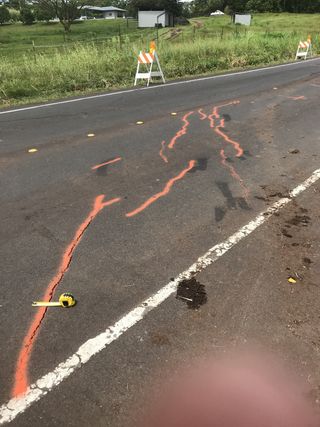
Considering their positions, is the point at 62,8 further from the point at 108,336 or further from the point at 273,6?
the point at 108,336

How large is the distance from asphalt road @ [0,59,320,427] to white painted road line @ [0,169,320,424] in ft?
0.16

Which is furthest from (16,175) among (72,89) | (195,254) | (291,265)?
(72,89)

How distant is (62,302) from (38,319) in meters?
0.22

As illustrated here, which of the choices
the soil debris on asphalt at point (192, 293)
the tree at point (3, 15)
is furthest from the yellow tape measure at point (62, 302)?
the tree at point (3, 15)

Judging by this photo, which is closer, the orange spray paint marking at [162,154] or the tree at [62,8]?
the orange spray paint marking at [162,154]

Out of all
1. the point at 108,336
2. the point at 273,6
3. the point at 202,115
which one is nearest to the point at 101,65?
the point at 202,115

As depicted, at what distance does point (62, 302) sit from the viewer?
3.02 metres

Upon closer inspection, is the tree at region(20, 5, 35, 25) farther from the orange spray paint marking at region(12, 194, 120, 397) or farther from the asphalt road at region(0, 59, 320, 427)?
the orange spray paint marking at region(12, 194, 120, 397)

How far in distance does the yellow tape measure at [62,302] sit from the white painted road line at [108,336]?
41cm

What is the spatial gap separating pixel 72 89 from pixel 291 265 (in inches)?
418

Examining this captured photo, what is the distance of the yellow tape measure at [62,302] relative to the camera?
3.01 m

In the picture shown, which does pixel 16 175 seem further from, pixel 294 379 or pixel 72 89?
pixel 72 89

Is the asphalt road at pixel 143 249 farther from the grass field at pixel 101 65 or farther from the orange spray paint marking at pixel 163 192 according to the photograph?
the grass field at pixel 101 65

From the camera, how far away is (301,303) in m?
3.12
